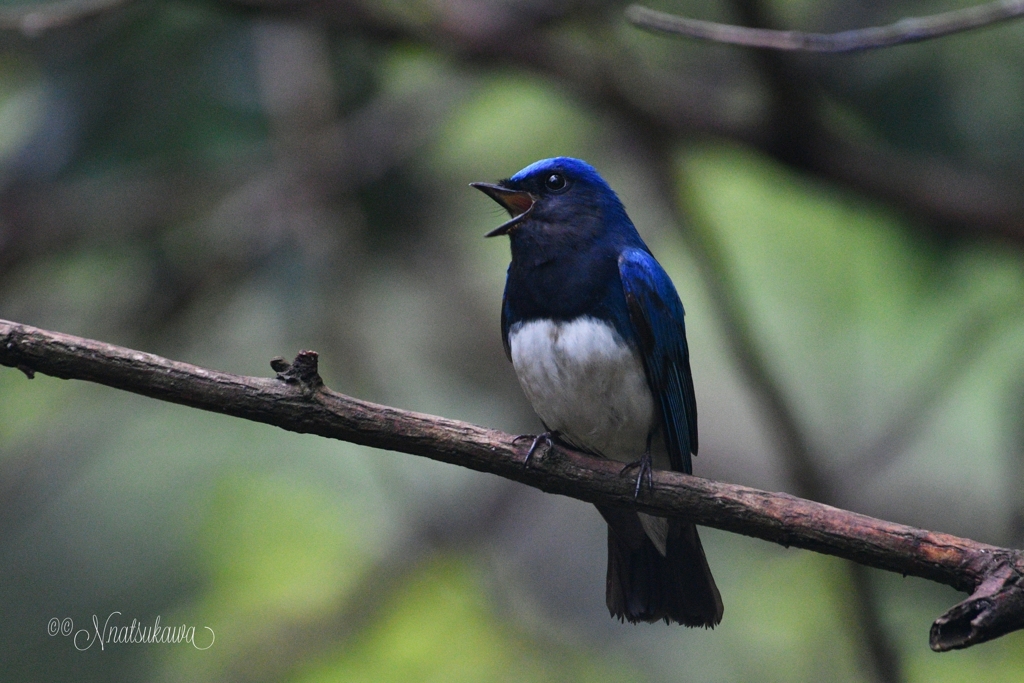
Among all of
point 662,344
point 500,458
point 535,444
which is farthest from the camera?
point 662,344

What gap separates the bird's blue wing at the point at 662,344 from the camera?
372cm

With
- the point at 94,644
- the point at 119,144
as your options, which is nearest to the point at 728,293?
the point at 119,144

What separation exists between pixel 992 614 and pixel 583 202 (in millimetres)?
2091

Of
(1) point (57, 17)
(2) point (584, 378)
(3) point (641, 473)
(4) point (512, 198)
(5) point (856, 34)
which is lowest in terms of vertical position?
(2) point (584, 378)

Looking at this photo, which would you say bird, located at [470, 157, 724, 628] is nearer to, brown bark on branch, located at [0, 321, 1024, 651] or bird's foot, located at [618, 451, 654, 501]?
bird's foot, located at [618, 451, 654, 501]

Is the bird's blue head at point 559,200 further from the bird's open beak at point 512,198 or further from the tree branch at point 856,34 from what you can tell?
the tree branch at point 856,34

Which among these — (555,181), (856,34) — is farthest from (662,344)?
(856,34)

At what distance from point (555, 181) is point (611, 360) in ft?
2.89

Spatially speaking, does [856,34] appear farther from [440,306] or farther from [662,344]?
[440,306]

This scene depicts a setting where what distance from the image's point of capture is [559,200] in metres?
4.01

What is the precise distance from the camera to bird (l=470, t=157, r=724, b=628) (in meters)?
3.63

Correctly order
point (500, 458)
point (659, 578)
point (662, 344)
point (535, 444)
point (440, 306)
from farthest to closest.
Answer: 1. point (440, 306)
2. point (659, 578)
3. point (662, 344)
4. point (535, 444)
5. point (500, 458)

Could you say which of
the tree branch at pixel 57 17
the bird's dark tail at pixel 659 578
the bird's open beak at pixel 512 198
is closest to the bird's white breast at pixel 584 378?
the bird's dark tail at pixel 659 578

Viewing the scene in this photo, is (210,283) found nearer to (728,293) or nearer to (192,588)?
(192,588)
